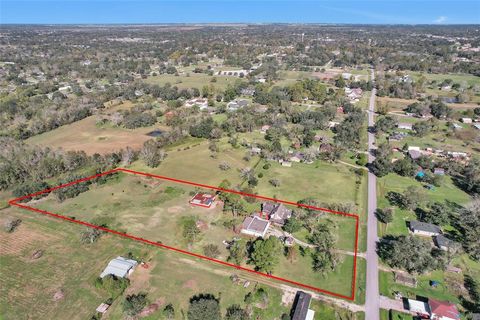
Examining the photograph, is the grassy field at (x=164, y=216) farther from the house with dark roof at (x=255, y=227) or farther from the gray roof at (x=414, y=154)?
the gray roof at (x=414, y=154)

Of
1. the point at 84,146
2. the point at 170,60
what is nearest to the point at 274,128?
the point at 84,146

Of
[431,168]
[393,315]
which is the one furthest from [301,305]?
[431,168]

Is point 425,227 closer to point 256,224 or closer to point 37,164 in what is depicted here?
point 256,224

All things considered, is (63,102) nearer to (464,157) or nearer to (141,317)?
(141,317)

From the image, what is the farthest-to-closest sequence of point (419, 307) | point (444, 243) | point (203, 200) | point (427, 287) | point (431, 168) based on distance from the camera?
point (431, 168), point (203, 200), point (444, 243), point (427, 287), point (419, 307)

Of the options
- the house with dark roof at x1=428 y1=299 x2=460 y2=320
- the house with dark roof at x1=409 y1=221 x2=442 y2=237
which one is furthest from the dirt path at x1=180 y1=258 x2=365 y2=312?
the house with dark roof at x1=409 y1=221 x2=442 y2=237

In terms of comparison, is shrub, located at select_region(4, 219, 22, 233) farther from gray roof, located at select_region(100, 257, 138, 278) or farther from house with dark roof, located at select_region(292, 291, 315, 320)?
house with dark roof, located at select_region(292, 291, 315, 320)

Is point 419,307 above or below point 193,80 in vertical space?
below
